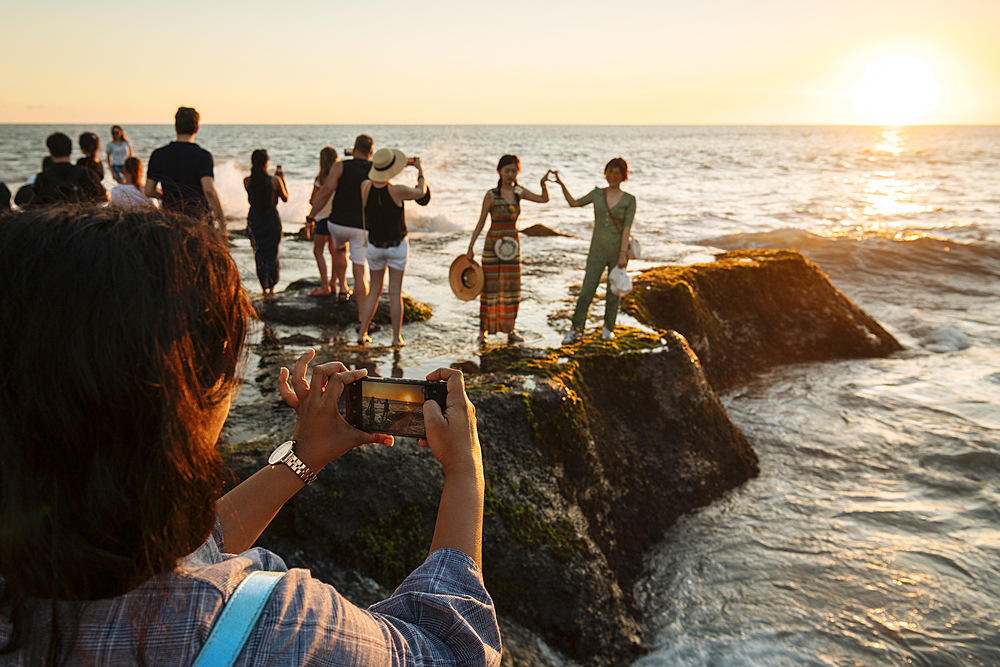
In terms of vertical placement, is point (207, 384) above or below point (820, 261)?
above

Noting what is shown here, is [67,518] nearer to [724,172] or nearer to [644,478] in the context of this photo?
[644,478]

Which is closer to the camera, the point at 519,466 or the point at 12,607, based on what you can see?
the point at 12,607

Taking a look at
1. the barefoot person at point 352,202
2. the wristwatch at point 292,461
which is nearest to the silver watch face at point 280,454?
the wristwatch at point 292,461

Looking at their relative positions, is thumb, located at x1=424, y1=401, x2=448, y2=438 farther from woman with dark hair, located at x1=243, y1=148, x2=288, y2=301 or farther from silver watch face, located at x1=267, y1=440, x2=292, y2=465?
woman with dark hair, located at x1=243, y1=148, x2=288, y2=301

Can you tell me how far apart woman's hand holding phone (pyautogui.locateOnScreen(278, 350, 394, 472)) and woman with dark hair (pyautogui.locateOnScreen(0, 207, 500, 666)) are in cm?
41

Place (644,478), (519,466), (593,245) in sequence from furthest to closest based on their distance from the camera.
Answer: (593,245)
(644,478)
(519,466)

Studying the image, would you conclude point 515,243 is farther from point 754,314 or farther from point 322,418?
point 322,418

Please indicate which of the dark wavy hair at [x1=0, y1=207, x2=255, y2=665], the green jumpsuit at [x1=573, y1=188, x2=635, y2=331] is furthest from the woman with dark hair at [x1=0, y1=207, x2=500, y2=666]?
the green jumpsuit at [x1=573, y1=188, x2=635, y2=331]

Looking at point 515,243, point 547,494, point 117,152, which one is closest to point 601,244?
point 515,243

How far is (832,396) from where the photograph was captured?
23.5 ft

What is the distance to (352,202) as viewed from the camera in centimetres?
689

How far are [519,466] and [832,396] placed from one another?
512 cm

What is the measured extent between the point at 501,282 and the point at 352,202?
196 cm

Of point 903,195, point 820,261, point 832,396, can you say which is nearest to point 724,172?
point 903,195
